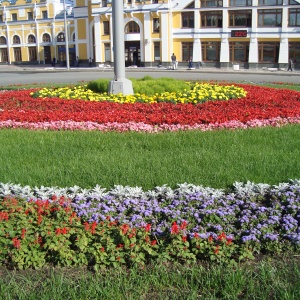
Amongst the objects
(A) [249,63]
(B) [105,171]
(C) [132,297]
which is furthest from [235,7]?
(C) [132,297]

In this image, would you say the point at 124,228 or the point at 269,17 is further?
the point at 269,17

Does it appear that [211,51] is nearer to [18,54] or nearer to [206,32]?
[206,32]

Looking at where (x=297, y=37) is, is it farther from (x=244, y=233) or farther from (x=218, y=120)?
(x=244, y=233)

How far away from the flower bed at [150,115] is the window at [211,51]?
36.1 m

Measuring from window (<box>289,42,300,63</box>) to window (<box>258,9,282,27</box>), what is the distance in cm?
229

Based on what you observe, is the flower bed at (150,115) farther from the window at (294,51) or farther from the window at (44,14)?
the window at (44,14)

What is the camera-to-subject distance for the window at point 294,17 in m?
43.2

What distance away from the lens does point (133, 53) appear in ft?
170

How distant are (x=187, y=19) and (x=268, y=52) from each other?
30.2 feet

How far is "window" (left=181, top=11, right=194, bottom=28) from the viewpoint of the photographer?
48.0 metres

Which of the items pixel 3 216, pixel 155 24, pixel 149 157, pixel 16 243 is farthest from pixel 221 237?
pixel 155 24

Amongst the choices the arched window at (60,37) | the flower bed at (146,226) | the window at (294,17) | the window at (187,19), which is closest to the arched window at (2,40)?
the arched window at (60,37)

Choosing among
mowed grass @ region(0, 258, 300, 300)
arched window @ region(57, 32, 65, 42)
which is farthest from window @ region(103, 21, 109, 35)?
mowed grass @ region(0, 258, 300, 300)

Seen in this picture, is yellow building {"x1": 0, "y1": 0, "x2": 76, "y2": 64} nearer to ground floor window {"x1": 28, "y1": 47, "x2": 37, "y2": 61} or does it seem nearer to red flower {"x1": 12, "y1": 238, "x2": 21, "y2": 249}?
ground floor window {"x1": 28, "y1": 47, "x2": 37, "y2": 61}
